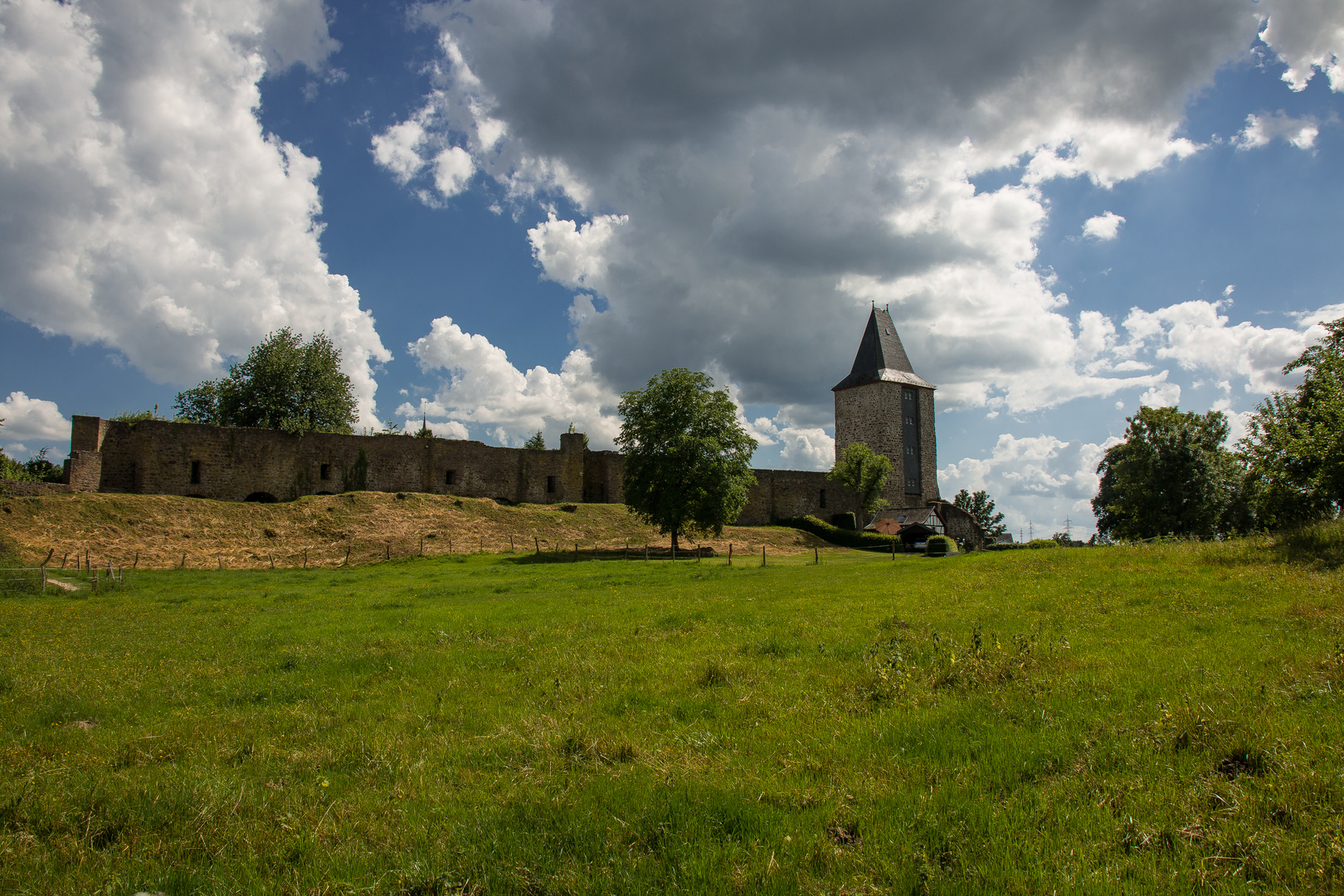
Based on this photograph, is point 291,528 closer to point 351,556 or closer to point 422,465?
point 351,556

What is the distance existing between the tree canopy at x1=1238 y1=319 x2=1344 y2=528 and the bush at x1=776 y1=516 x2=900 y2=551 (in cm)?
2753

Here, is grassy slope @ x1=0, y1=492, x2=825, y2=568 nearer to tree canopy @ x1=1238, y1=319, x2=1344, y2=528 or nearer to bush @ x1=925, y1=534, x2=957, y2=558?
bush @ x1=925, y1=534, x2=957, y2=558

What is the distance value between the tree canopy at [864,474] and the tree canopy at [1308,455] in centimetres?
3544

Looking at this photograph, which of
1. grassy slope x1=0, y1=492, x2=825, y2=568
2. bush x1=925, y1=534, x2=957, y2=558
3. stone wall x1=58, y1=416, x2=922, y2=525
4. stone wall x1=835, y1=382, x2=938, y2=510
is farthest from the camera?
stone wall x1=835, y1=382, x2=938, y2=510

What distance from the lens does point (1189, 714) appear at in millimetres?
4789

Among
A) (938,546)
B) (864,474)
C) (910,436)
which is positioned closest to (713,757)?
(938,546)

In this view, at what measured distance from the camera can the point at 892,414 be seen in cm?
6450

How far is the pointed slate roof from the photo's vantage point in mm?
66062

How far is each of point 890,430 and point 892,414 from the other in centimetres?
158

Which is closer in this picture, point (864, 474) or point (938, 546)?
point (938, 546)

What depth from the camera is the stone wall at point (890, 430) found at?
6366 centimetres

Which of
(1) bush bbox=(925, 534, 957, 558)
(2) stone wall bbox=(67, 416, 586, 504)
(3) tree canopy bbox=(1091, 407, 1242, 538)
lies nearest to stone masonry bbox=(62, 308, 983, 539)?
(2) stone wall bbox=(67, 416, 586, 504)

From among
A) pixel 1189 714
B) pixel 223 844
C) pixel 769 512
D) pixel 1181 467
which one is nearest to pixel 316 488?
pixel 769 512

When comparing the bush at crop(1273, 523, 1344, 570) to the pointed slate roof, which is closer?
the bush at crop(1273, 523, 1344, 570)
